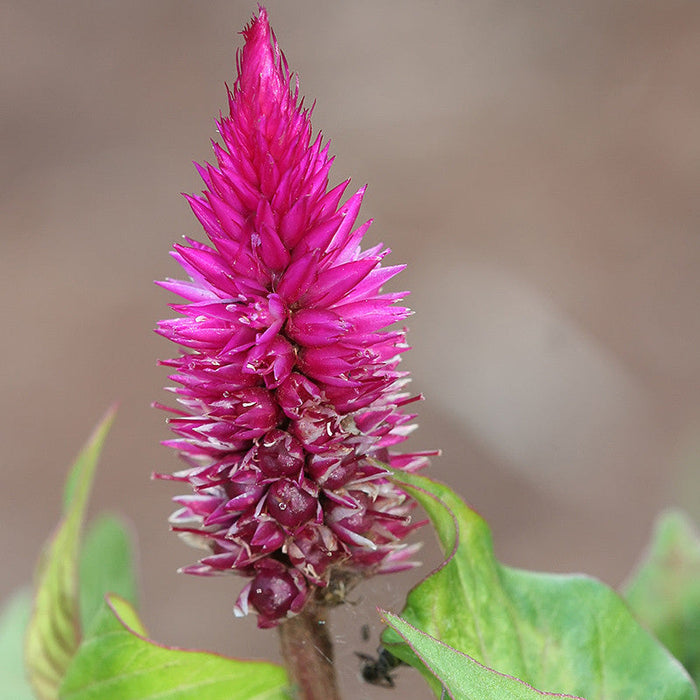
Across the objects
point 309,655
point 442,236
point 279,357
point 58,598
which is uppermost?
point 442,236

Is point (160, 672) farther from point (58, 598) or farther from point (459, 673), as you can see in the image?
point (459, 673)

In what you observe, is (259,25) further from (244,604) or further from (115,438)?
(115,438)

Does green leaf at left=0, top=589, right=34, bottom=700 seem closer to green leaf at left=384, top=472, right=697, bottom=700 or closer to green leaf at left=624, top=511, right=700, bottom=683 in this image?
green leaf at left=384, top=472, right=697, bottom=700

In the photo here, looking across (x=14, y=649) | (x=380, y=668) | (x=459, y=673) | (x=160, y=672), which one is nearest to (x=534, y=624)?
(x=380, y=668)

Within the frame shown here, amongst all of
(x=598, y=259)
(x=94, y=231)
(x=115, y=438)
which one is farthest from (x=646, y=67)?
(x=115, y=438)

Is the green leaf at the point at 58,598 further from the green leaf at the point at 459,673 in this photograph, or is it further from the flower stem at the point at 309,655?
the green leaf at the point at 459,673
